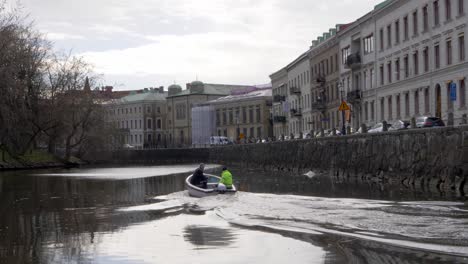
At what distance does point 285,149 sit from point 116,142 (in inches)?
1529

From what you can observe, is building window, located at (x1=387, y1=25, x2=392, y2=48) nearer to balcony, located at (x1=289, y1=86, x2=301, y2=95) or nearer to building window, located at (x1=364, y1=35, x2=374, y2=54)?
building window, located at (x1=364, y1=35, x2=374, y2=54)

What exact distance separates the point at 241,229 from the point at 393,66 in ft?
159

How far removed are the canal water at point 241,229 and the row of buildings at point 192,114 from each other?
96.9m

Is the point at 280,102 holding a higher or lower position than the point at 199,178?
higher

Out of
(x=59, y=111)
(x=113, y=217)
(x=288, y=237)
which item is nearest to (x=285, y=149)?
(x=59, y=111)

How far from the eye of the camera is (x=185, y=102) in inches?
6565

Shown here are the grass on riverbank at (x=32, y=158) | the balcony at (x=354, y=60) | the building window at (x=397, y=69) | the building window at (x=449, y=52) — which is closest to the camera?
the building window at (x=449, y=52)

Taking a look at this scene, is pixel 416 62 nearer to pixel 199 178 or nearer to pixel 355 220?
pixel 199 178

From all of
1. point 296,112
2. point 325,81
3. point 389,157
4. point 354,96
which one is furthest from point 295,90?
point 389,157

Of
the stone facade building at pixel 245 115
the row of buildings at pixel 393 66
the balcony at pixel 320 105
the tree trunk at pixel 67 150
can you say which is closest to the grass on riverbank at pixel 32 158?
the tree trunk at pixel 67 150

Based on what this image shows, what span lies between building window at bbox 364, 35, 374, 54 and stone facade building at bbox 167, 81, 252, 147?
8707cm

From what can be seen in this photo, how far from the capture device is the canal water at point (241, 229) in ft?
55.1

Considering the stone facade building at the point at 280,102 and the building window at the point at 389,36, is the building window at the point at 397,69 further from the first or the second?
the stone facade building at the point at 280,102

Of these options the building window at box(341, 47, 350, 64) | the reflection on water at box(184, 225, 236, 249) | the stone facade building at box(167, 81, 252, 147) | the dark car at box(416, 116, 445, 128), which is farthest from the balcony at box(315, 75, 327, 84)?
the reflection on water at box(184, 225, 236, 249)
